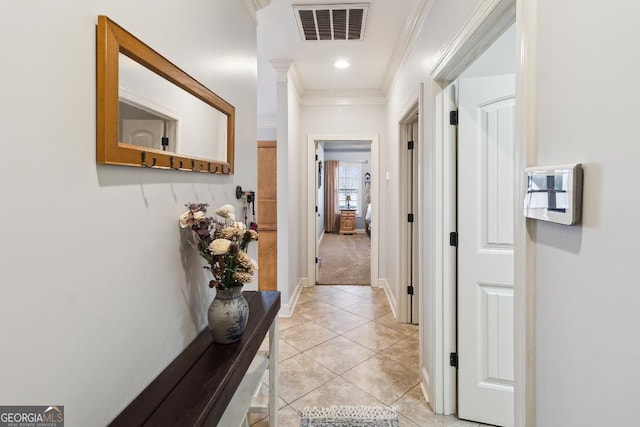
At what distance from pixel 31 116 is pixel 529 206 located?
1204 millimetres

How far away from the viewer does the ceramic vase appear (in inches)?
45.8

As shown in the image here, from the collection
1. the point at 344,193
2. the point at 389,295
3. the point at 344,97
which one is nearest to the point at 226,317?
the point at 389,295

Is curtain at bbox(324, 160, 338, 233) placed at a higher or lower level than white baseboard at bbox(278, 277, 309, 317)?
higher

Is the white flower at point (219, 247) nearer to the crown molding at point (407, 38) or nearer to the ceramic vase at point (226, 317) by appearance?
the ceramic vase at point (226, 317)

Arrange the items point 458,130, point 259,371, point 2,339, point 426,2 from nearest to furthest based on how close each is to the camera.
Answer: point 2,339 → point 259,371 → point 458,130 → point 426,2

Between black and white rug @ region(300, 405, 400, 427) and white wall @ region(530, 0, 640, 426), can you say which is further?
black and white rug @ region(300, 405, 400, 427)

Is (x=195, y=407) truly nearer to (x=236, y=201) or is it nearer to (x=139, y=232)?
(x=139, y=232)

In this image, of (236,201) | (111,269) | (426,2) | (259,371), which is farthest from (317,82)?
(111,269)

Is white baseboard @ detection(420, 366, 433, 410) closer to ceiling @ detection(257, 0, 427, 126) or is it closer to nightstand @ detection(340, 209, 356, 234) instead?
ceiling @ detection(257, 0, 427, 126)

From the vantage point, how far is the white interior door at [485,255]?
1.79 meters

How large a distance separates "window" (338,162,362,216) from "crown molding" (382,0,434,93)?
6.58m

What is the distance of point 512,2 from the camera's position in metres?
1.11

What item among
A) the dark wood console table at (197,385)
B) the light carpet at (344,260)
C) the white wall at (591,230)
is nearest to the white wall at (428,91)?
the white wall at (591,230)

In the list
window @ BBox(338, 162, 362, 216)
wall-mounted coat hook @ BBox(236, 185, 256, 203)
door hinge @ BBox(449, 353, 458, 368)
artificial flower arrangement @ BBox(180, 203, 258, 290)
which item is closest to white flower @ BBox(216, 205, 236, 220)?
artificial flower arrangement @ BBox(180, 203, 258, 290)
